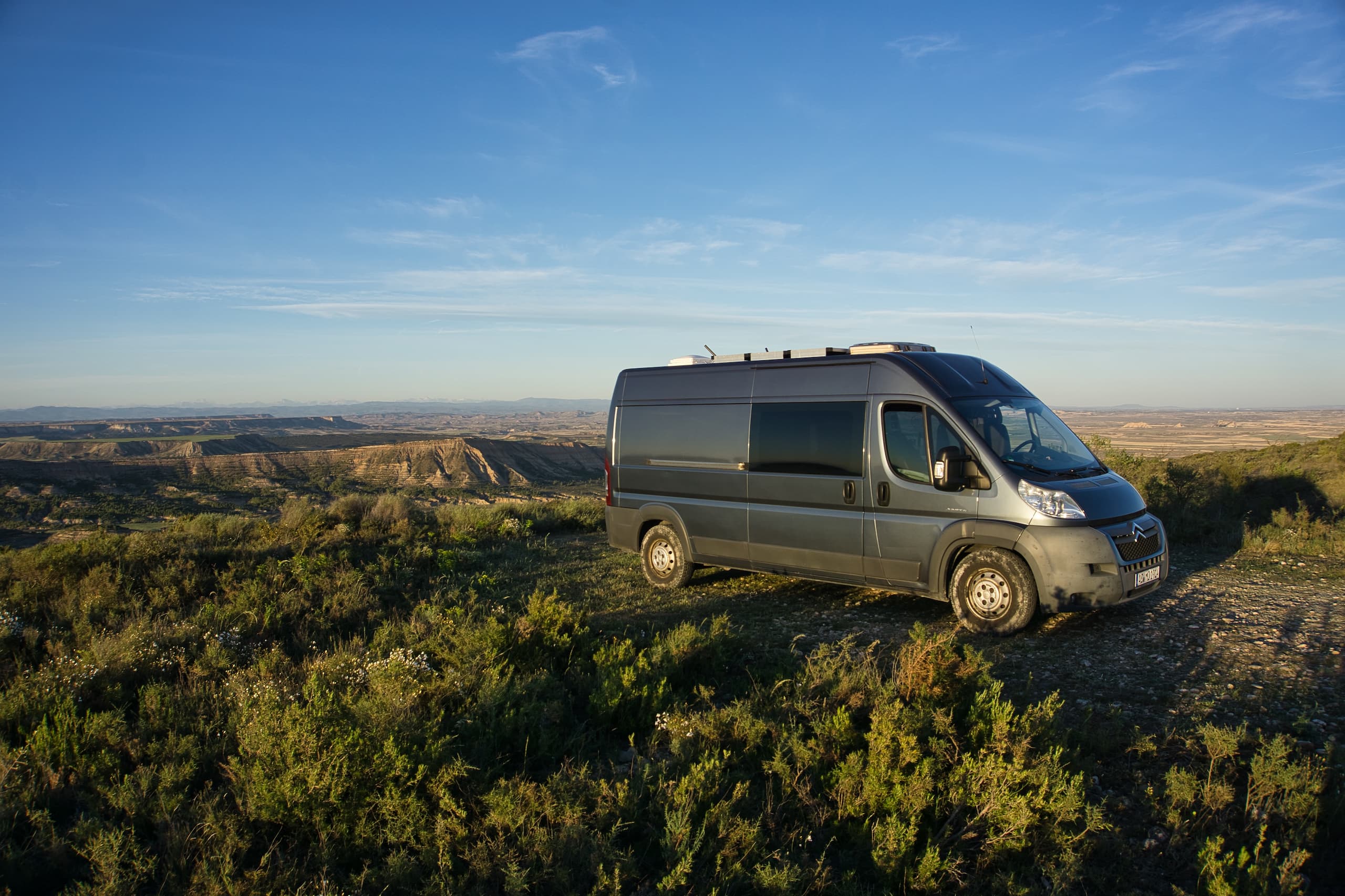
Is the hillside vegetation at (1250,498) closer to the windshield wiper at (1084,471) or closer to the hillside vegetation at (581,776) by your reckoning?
the windshield wiper at (1084,471)

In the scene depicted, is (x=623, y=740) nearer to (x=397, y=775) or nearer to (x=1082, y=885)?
(x=397, y=775)

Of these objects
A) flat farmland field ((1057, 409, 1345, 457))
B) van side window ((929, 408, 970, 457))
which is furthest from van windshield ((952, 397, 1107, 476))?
flat farmland field ((1057, 409, 1345, 457))

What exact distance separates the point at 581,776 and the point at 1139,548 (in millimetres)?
5409

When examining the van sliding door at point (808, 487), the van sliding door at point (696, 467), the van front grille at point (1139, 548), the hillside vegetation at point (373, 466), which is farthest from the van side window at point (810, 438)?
the hillside vegetation at point (373, 466)

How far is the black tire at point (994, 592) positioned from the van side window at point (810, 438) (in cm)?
133

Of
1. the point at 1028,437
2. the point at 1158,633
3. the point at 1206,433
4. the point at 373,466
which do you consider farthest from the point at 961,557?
the point at 1206,433

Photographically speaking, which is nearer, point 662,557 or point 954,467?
point 954,467

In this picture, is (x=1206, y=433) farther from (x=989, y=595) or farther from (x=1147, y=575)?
(x=989, y=595)

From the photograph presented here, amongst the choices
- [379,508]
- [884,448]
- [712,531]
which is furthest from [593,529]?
[884,448]

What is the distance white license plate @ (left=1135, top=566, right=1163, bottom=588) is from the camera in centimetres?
627

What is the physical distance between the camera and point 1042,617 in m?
6.99

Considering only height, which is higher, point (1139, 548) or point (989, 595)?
point (1139, 548)

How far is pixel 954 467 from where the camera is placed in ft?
20.9

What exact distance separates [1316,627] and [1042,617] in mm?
2173
